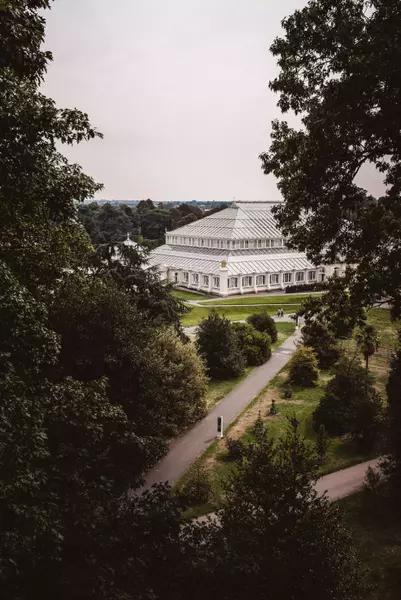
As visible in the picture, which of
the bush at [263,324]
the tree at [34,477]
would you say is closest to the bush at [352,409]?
the tree at [34,477]

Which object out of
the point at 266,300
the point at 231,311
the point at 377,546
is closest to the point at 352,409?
the point at 377,546

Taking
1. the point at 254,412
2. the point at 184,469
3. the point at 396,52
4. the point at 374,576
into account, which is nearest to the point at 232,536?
the point at 374,576

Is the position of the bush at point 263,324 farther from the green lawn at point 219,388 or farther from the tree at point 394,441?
the tree at point 394,441

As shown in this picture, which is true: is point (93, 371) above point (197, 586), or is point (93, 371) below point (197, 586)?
above

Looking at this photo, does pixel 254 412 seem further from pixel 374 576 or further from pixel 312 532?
pixel 312 532

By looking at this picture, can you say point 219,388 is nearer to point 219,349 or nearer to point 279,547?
point 219,349

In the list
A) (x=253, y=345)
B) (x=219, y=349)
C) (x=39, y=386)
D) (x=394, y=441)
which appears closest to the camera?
(x=39, y=386)
